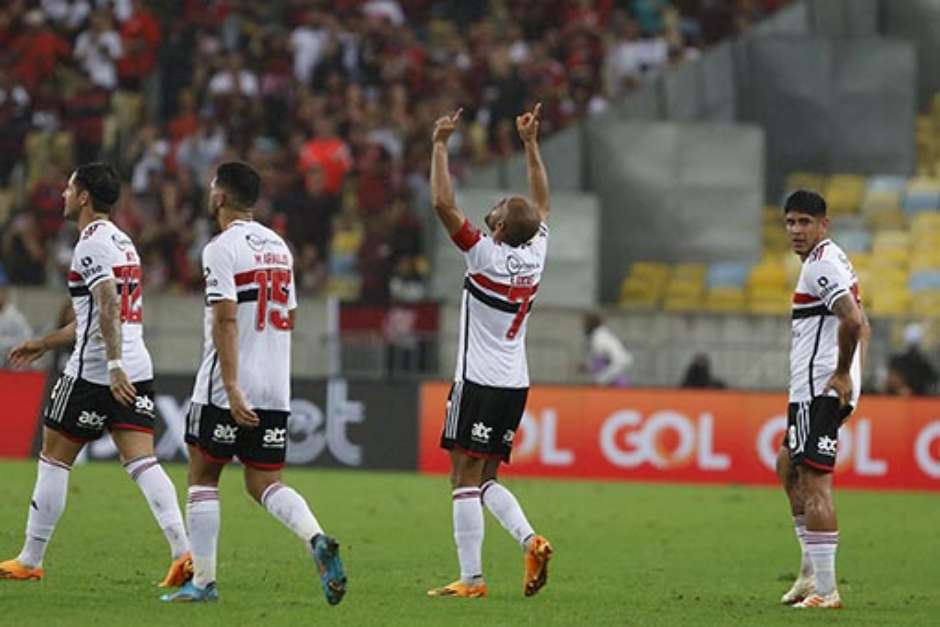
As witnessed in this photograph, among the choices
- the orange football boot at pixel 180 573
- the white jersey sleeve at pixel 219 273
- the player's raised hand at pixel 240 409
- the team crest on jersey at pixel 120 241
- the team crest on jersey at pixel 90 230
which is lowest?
the orange football boot at pixel 180 573

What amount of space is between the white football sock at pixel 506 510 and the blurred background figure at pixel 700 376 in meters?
14.0

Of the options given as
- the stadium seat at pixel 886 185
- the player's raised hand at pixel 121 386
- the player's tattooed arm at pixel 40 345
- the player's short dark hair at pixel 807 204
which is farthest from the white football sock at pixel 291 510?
the stadium seat at pixel 886 185

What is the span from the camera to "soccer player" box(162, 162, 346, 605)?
11891mm

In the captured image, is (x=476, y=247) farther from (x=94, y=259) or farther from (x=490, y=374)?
(x=94, y=259)

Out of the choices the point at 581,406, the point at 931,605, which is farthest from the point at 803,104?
the point at 931,605

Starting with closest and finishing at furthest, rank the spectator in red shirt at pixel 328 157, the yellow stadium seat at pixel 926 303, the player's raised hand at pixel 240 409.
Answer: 1. the player's raised hand at pixel 240 409
2. the yellow stadium seat at pixel 926 303
3. the spectator in red shirt at pixel 328 157

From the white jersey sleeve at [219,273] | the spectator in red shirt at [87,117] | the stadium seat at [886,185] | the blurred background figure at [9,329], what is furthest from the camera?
the stadium seat at [886,185]

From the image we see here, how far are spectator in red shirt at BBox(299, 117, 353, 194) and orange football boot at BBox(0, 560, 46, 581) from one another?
18082 millimetres

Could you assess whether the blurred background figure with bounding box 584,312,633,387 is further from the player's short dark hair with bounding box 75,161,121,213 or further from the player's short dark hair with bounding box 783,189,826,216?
the player's short dark hair with bounding box 75,161,121,213

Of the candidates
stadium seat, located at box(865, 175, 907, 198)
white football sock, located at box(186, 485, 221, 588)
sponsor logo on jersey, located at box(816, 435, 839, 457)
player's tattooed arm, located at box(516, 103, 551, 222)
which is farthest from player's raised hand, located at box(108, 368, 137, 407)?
stadium seat, located at box(865, 175, 907, 198)

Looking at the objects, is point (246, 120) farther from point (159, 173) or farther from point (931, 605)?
point (931, 605)

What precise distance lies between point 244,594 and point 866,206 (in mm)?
23334

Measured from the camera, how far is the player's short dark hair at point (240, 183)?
12172 millimetres

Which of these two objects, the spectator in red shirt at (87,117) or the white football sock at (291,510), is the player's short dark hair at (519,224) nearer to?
the white football sock at (291,510)
